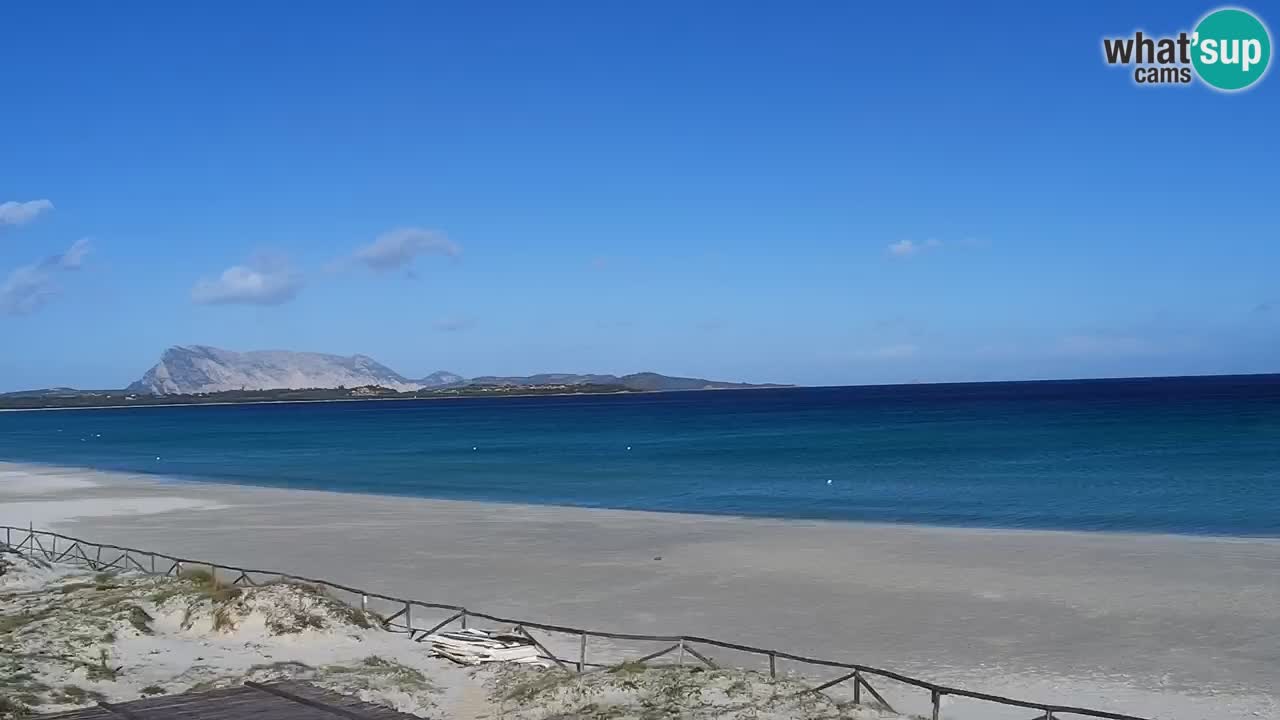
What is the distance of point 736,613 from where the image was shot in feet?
77.1

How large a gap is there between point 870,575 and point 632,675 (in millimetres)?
13728

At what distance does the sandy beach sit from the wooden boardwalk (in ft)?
26.7

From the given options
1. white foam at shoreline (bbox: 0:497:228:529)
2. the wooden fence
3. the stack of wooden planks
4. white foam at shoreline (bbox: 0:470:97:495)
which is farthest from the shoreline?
the stack of wooden planks

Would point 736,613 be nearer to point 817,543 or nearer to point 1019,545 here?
point 817,543

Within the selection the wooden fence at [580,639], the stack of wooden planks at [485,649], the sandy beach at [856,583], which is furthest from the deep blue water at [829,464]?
the stack of wooden planks at [485,649]

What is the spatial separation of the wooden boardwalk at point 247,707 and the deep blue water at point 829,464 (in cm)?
3112

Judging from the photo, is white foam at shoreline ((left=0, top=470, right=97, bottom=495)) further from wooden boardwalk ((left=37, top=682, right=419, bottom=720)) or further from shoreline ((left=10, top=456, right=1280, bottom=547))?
wooden boardwalk ((left=37, top=682, right=419, bottom=720))

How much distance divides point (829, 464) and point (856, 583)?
43.9 meters

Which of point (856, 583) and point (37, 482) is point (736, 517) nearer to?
point (856, 583)

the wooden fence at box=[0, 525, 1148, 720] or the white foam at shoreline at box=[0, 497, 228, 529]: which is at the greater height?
the wooden fence at box=[0, 525, 1148, 720]

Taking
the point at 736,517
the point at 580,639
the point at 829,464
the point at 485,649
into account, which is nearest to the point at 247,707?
the point at 485,649

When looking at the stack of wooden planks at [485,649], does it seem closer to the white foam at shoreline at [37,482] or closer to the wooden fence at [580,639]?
the wooden fence at [580,639]

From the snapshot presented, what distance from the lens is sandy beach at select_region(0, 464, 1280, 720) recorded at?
18.6 metres

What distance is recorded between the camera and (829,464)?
70.1 metres
